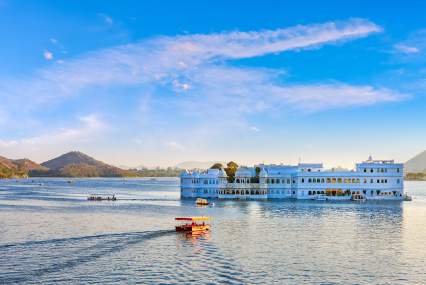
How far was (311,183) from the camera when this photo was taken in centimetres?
11556

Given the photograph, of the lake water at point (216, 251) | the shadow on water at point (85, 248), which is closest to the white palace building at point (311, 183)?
the lake water at point (216, 251)

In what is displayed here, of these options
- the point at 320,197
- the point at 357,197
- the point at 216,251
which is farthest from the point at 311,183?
the point at 216,251

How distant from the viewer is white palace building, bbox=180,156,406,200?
114 m

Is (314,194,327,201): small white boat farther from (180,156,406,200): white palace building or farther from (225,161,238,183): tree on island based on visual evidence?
(225,161,238,183): tree on island

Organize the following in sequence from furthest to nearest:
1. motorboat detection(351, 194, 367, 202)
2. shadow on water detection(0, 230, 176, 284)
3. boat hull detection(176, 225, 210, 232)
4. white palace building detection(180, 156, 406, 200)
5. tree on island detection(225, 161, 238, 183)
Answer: tree on island detection(225, 161, 238, 183)
white palace building detection(180, 156, 406, 200)
motorboat detection(351, 194, 367, 202)
boat hull detection(176, 225, 210, 232)
shadow on water detection(0, 230, 176, 284)

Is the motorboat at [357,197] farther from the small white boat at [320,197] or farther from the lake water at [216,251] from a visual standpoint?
the lake water at [216,251]

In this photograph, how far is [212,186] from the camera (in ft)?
400

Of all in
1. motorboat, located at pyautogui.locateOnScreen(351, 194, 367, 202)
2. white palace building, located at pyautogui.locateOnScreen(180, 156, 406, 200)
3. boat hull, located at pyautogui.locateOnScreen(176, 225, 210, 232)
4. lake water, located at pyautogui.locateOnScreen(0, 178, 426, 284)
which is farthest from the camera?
white palace building, located at pyautogui.locateOnScreen(180, 156, 406, 200)

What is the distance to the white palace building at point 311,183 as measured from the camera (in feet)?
374

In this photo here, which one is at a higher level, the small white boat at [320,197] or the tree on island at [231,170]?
the tree on island at [231,170]

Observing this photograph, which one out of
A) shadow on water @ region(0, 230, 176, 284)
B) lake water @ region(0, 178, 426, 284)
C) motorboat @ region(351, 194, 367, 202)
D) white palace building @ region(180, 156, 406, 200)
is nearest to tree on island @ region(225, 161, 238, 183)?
white palace building @ region(180, 156, 406, 200)

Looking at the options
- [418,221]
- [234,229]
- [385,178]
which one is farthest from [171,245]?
[385,178]

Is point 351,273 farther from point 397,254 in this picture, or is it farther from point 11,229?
point 11,229

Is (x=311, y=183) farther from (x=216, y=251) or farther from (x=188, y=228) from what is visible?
(x=216, y=251)
